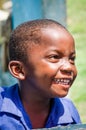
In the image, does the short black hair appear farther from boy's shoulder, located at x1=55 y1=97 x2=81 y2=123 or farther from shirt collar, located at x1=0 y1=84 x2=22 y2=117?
boy's shoulder, located at x1=55 y1=97 x2=81 y2=123

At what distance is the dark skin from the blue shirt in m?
0.05

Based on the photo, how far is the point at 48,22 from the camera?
2.07m

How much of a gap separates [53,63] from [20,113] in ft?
0.89

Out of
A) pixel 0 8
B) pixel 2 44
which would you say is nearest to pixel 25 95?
pixel 2 44

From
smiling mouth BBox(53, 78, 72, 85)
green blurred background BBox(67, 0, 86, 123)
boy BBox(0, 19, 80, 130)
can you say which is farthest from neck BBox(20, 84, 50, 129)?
green blurred background BBox(67, 0, 86, 123)

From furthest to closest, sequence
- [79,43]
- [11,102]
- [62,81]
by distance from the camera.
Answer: [79,43] < [11,102] < [62,81]

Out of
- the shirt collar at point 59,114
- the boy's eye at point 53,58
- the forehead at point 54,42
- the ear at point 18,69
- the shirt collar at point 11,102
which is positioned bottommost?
the shirt collar at point 59,114

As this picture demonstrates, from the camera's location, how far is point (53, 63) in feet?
6.41

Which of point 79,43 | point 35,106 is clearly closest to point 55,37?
point 35,106

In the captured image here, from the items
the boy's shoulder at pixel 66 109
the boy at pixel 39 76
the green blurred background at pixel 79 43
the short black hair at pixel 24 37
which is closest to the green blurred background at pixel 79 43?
the green blurred background at pixel 79 43

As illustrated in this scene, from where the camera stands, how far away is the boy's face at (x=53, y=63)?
194cm

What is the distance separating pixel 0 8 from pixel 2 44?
0.56 m

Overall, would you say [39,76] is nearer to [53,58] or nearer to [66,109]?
[53,58]

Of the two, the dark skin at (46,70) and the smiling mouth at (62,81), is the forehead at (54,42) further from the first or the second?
the smiling mouth at (62,81)
